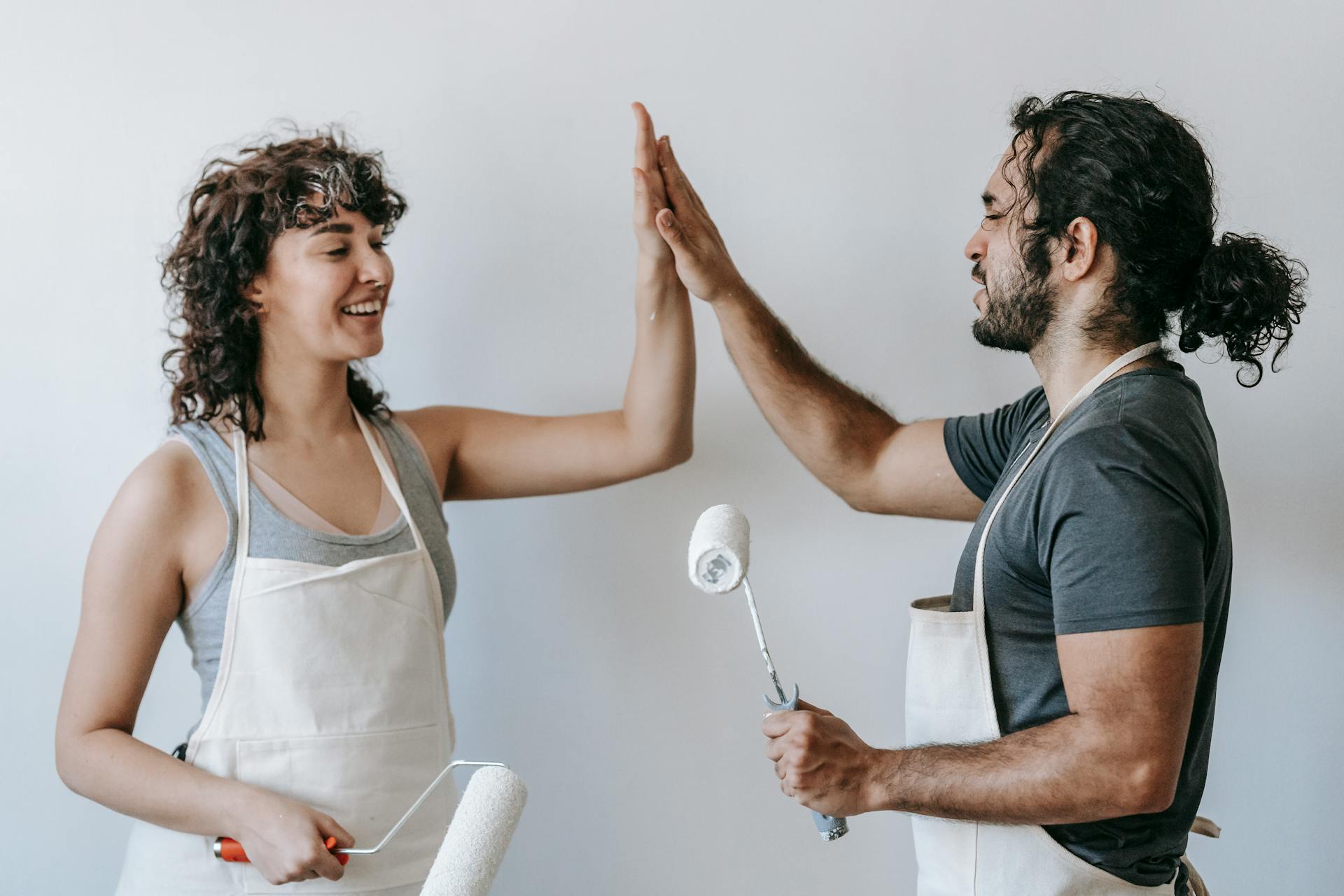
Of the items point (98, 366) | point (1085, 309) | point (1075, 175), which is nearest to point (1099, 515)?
point (1085, 309)

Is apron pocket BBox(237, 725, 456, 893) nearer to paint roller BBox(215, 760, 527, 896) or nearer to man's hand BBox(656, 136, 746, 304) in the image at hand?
paint roller BBox(215, 760, 527, 896)

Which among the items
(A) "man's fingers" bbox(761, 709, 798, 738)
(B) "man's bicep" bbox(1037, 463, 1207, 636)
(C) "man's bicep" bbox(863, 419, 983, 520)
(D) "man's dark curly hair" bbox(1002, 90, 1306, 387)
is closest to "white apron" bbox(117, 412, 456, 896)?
(A) "man's fingers" bbox(761, 709, 798, 738)

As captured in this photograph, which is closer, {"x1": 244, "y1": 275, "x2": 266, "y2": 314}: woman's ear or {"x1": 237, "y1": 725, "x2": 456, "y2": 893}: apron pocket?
{"x1": 237, "y1": 725, "x2": 456, "y2": 893}: apron pocket

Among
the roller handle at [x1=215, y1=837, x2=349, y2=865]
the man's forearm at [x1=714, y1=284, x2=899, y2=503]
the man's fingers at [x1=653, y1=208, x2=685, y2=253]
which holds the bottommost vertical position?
the roller handle at [x1=215, y1=837, x2=349, y2=865]

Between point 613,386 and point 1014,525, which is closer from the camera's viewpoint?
point 1014,525

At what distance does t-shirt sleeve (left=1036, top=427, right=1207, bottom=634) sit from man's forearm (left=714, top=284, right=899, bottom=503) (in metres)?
0.51

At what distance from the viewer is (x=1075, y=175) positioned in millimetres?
1305

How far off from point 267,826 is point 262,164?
82 cm

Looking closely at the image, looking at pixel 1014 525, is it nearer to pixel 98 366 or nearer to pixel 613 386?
pixel 613 386

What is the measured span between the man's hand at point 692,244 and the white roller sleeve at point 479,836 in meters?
0.76

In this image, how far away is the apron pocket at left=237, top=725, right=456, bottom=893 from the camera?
1.37 metres

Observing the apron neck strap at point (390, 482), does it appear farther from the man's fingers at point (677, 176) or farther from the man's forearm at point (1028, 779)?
the man's forearm at point (1028, 779)

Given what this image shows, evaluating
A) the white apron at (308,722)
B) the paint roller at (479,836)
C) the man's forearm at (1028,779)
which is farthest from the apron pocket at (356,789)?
the man's forearm at (1028,779)

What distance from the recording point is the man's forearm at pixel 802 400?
1626 millimetres
